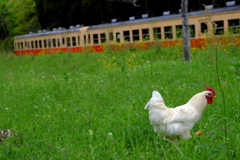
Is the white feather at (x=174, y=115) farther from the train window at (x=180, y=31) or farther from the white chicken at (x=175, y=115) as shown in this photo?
the train window at (x=180, y=31)

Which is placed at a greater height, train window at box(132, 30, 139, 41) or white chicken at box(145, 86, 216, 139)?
white chicken at box(145, 86, 216, 139)

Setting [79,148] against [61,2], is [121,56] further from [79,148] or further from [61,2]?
[61,2]

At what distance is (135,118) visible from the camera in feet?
15.9

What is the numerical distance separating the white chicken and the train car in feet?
29.8

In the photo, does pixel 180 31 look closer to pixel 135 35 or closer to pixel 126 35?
pixel 135 35

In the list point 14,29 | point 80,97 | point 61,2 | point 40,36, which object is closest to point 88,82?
point 80,97

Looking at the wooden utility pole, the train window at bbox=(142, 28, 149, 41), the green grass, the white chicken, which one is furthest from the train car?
the white chicken

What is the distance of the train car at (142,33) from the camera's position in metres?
14.0

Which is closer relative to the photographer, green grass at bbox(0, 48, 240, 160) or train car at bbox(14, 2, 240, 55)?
green grass at bbox(0, 48, 240, 160)

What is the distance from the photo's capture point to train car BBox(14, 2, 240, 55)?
46.0 ft

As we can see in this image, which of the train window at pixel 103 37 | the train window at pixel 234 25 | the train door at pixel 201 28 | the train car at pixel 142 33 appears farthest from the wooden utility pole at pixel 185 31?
the train window at pixel 103 37

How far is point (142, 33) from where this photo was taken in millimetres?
17766

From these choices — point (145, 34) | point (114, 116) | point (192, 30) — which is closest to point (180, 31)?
point (192, 30)

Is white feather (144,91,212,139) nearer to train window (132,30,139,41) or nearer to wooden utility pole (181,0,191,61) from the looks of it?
wooden utility pole (181,0,191,61)
